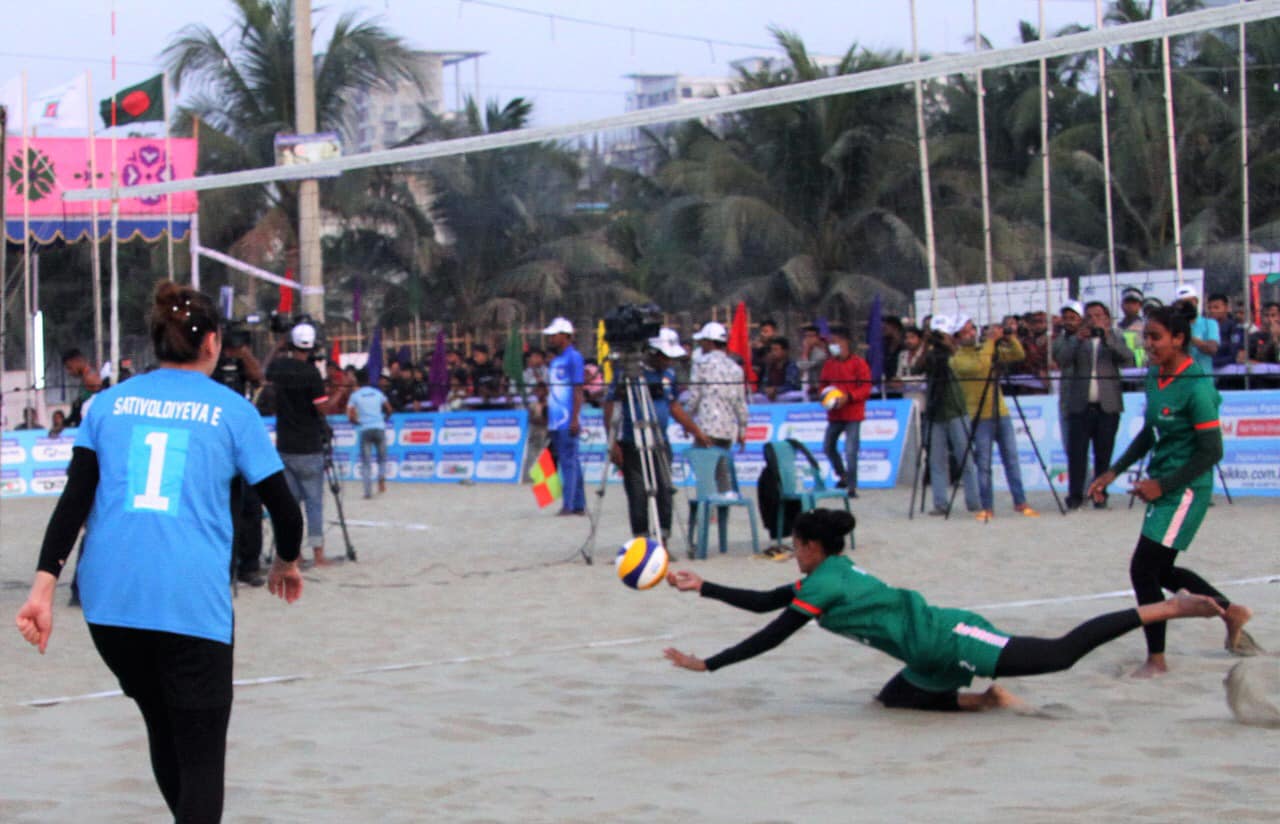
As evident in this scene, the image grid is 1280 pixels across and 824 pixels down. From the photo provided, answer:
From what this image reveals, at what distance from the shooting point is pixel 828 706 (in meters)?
5.77

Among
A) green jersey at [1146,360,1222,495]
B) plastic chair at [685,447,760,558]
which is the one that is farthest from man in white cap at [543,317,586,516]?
green jersey at [1146,360,1222,495]

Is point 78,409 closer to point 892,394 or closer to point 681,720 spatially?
point 892,394

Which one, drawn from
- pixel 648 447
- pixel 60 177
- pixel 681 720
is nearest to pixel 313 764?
pixel 681 720

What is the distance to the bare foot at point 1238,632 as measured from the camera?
6.04m

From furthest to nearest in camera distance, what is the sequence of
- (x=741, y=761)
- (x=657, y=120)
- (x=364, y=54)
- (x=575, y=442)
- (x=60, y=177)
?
(x=364, y=54)
(x=60, y=177)
(x=575, y=442)
(x=657, y=120)
(x=741, y=761)

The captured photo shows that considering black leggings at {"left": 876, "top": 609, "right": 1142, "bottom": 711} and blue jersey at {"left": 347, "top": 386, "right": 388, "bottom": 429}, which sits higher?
blue jersey at {"left": 347, "top": 386, "right": 388, "bottom": 429}

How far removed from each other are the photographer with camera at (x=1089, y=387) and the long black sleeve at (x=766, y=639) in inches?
303

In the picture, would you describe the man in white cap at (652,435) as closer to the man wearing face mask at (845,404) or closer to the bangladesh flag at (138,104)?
the man wearing face mask at (845,404)

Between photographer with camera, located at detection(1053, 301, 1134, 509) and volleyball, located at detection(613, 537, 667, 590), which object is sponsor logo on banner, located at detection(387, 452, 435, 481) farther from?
volleyball, located at detection(613, 537, 667, 590)

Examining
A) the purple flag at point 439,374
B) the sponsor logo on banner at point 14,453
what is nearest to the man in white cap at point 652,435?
the purple flag at point 439,374

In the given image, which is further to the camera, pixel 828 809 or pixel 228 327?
pixel 228 327

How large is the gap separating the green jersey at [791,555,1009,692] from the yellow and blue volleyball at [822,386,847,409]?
25.8 ft

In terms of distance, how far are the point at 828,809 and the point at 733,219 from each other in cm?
2473

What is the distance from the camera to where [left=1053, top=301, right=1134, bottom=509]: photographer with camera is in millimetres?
12523
